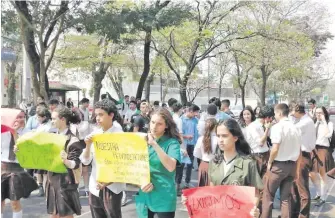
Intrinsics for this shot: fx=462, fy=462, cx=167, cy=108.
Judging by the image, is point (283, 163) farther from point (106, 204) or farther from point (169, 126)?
point (106, 204)

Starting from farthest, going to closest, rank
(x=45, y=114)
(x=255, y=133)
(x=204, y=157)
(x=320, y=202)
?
(x=320, y=202) → (x=45, y=114) → (x=255, y=133) → (x=204, y=157)

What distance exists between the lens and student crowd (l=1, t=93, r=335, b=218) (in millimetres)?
3428

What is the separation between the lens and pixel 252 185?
3.29 meters

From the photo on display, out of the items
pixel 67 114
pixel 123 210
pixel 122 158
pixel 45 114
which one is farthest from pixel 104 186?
pixel 45 114

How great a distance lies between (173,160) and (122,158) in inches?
18.5

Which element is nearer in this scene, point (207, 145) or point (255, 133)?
point (207, 145)

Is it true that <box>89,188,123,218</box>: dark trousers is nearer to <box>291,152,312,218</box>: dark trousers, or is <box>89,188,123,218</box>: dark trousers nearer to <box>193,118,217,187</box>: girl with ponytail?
<box>193,118,217,187</box>: girl with ponytail

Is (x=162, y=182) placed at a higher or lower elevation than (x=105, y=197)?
higher

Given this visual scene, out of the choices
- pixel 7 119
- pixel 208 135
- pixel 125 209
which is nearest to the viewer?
pixel 7 119

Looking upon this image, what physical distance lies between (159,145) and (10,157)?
1999mm

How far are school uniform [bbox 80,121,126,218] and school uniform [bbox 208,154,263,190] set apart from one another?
37.5 inches

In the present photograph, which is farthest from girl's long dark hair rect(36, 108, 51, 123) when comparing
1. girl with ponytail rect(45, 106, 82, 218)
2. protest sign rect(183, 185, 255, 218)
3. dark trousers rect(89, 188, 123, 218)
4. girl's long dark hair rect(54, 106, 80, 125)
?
protest sign rect(183, 185, 255, 218)

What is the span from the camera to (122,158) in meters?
3.78

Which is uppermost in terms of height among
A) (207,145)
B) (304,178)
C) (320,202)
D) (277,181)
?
(207,145)
